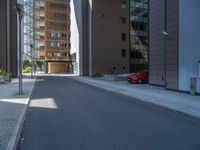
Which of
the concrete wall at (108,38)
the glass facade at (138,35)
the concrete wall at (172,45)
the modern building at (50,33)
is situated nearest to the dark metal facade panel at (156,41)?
the concrete wall at (172,45)

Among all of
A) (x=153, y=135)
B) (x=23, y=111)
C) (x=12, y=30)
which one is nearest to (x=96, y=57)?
(x=12, y=30)

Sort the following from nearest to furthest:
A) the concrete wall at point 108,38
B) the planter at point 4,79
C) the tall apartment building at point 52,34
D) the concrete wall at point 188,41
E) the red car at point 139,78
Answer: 1. the concrete wall at point 188,41
2. the planter at point 4,79
3. the red car at point 139,78
4. the concrete wall at point 108,38
5. the tall apartment building at point 52,34

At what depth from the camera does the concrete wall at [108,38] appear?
163 ft

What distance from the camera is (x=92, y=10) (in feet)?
164

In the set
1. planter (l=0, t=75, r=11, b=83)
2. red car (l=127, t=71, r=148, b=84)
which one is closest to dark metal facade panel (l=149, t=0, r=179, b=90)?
red car (l=127, t=71, r=148, b=84)

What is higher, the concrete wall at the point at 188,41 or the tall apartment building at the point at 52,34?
the tall apartment building at the point at 52,34

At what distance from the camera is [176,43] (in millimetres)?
19078

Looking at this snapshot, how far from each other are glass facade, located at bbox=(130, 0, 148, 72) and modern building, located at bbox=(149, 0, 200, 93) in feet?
98.5

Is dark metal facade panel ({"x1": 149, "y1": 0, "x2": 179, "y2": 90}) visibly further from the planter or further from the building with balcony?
the building with balcony

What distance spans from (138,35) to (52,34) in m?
43.6

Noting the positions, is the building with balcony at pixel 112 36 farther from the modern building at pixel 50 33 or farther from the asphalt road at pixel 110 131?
the asphalt road at pixel 110 131

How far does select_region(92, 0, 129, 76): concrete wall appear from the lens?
49625mm

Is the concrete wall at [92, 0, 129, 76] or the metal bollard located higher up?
the concrete wall at [92, 0, 129, 76]

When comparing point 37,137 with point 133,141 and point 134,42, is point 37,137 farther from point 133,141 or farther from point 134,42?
point 134,42
